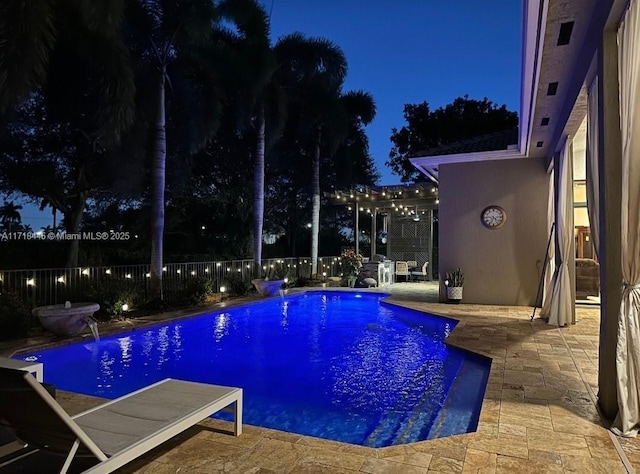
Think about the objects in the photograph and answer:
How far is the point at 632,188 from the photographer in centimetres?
322

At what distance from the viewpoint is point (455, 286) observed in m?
10.1

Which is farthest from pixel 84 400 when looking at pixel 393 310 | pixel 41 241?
pixel 41 241

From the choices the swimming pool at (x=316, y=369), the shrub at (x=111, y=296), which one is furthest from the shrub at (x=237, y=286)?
the shrub at (x=111, y=296)

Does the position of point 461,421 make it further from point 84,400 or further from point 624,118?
point 84,400

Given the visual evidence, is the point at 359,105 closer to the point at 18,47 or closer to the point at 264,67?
the point at 264,67

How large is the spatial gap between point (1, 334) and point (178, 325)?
2.89 meters

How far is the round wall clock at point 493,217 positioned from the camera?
993 centimetres

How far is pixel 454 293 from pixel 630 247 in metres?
7.02

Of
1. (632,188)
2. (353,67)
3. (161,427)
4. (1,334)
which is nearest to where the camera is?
(161,427)

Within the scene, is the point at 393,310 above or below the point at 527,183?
below

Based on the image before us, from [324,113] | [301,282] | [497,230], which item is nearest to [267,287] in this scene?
[301,282]

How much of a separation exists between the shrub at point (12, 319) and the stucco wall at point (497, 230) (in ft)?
28.2

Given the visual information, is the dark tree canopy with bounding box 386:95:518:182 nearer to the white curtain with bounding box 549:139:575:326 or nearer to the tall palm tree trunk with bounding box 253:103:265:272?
the tall palm tree trunk with bounding box 253:103:265:272

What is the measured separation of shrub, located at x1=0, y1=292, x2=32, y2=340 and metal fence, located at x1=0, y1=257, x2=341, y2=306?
1066 mm
